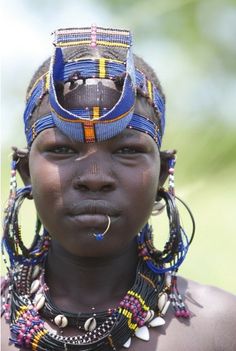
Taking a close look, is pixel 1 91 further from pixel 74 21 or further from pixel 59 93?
pixel 59 93

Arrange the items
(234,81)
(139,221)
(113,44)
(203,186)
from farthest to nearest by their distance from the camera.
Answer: (234,81), (203,186), (113,44), (139,221)

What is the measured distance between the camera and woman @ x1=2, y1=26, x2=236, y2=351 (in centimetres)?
228

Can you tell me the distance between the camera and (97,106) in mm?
2309

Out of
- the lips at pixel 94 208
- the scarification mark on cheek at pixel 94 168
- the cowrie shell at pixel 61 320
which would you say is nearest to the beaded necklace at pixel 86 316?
the cowrie shell at pixel 61 320

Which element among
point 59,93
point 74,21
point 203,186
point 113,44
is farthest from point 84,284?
point 74,21

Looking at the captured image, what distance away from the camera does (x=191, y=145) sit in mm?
5180

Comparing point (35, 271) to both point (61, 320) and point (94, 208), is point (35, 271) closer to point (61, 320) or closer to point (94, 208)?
point (61, 320)

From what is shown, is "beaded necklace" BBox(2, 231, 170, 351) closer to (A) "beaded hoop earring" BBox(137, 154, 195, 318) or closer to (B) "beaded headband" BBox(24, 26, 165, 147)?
(A) "beaded hoop earring" BBox(137, 154, 195, 318)

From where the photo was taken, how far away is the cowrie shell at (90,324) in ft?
7.84

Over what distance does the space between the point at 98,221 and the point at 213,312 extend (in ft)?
1.88

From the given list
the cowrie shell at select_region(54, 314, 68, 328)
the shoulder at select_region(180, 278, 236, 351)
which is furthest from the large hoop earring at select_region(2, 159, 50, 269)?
the shoulder at select_region(180, 278, 236, 351)

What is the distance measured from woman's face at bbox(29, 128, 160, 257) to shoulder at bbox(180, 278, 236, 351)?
381 mm

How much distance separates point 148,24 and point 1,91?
1.13 meters

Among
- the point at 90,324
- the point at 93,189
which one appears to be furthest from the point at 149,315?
the point at 93,189
